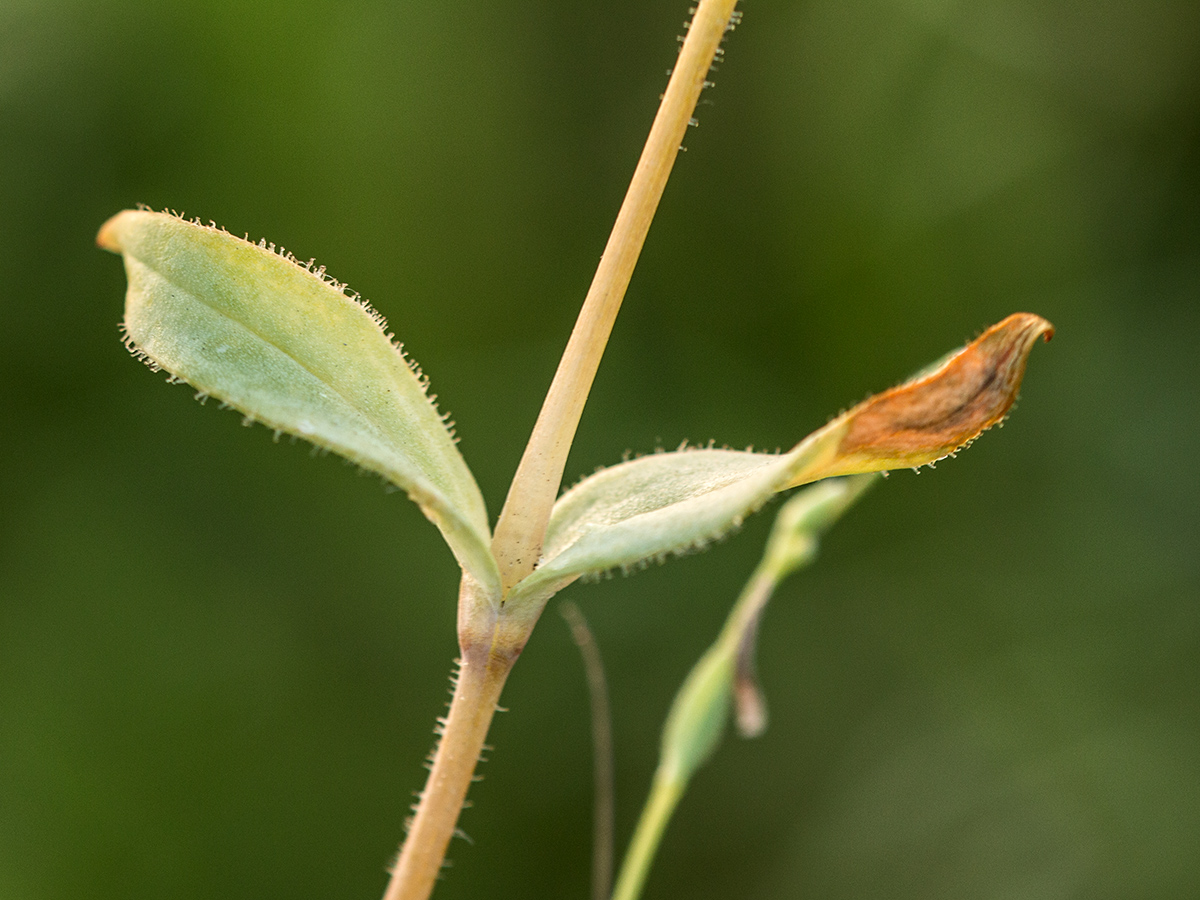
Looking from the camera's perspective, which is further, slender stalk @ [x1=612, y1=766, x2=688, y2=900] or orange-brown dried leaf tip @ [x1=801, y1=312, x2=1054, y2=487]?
slender stalk @ [x1=612, y1=766, x2=688, y2=900]

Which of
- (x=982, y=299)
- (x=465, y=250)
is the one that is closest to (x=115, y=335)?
(x=465, y=250)

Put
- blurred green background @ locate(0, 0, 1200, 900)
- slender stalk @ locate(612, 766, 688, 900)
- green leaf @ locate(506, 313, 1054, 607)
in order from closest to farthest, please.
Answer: green leaf @ locate(506, 313, 1054, 607) → slender stalk @ locate(612, 766, 688, 900) → blurred green background @ locate(0, 0, 1200, 900)

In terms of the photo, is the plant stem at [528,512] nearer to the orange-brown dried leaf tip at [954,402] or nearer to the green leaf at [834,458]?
the green leaf at [834,458]

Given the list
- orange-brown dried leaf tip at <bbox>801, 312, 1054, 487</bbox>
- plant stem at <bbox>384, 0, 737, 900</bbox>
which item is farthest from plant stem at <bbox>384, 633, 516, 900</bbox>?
orange-brown dried leaf tip at <bbox>801, 312, 1054, 487</bbox>

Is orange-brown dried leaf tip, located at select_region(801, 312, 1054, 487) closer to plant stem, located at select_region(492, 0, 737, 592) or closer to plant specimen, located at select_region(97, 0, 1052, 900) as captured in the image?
plant specimen, located at select_region(97, 0, 1052, 900)

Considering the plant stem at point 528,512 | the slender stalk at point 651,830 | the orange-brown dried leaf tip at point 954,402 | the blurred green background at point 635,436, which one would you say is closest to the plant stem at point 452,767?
the plant stem at point 528,512

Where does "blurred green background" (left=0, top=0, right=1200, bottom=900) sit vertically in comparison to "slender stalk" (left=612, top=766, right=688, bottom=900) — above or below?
above

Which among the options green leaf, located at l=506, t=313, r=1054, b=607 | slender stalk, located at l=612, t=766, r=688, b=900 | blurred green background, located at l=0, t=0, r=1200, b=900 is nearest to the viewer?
green leaf, located at l=506, t=313, r=1054, b=607

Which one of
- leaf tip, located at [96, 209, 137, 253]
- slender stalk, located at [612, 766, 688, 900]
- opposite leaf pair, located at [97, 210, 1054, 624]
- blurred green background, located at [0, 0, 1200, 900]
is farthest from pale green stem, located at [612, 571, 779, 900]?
blurred green background, located at [0, 0, 1200, 900]
